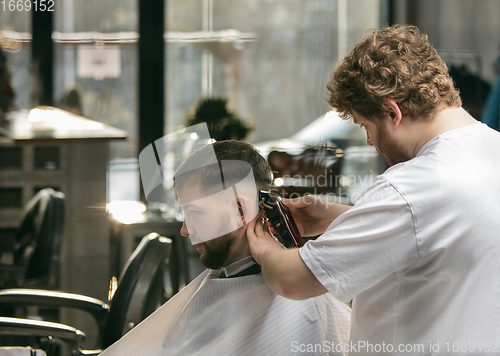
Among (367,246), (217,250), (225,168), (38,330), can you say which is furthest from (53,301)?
(367,246)

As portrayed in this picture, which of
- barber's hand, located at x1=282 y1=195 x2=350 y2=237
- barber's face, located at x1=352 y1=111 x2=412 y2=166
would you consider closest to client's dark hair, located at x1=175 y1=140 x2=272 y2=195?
barber's hand, located at x1=282 y1=195 x2=350 y2=237

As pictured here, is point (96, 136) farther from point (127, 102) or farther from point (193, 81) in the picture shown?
point (193, 81)

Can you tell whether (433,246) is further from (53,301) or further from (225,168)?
(53,301)

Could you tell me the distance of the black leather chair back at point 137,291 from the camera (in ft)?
5.38

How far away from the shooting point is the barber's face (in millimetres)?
1101

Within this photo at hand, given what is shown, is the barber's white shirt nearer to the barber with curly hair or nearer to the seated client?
the barber with curly hair

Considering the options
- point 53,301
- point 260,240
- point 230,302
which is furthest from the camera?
point 53,301

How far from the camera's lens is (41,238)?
85.4 inches

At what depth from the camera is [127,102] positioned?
219cm

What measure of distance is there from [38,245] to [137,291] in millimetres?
852

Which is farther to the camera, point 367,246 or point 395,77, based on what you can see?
point 395,77

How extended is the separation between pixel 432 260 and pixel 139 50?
174 centimetres

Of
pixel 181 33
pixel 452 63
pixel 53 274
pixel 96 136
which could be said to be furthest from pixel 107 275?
pixel 452 63

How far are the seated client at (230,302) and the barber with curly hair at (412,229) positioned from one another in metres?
0.20
